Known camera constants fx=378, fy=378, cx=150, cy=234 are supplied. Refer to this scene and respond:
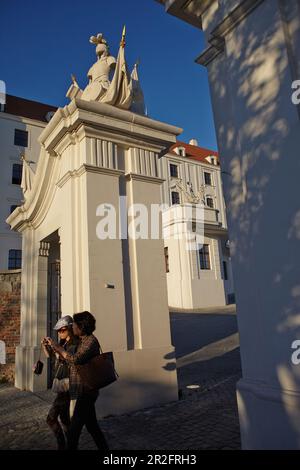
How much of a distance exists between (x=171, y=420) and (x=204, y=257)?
2150 centimetres

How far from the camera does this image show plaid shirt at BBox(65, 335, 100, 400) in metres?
3.50

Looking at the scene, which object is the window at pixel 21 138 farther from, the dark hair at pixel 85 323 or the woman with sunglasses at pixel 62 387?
the dark hair at pixel 85 323

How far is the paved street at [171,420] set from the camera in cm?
438

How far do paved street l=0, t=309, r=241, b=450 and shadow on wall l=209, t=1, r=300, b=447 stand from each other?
1.52 metres

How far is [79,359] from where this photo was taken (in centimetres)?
351

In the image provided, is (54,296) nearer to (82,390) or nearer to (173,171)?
(82,390)

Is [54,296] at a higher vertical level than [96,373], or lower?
higher

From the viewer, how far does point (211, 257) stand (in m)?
26.5

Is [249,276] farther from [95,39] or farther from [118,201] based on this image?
[95,39]

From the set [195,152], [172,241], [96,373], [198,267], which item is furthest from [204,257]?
[195,152]

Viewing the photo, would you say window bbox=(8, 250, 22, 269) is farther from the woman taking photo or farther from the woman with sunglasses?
the woman taking photo

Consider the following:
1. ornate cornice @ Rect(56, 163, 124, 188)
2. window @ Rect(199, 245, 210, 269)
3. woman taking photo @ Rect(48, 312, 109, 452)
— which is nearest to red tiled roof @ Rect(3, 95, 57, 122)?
window @ Rect(199, 245, 210, 269)
